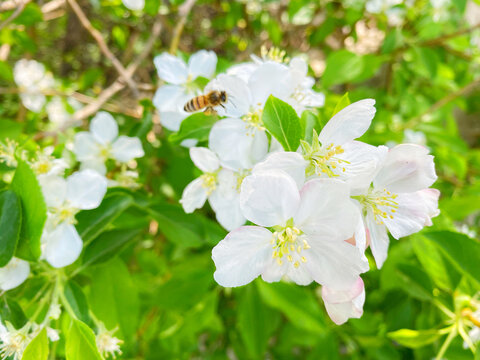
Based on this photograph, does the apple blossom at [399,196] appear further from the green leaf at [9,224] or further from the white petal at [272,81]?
the green leaf at [9,224]

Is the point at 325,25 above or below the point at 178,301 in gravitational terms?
above

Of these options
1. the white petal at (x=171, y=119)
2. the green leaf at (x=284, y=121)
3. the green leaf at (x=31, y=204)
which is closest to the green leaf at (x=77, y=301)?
the green leaf at (x=31, y=204)

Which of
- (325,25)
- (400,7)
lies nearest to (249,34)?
(325,25)

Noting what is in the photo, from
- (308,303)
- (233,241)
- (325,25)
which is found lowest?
(308,303)

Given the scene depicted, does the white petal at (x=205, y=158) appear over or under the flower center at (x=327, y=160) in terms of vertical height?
under

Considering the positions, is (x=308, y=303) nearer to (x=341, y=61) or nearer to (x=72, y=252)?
(x=72, y=252)

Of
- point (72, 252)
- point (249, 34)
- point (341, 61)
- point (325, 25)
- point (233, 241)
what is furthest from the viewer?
point (249, 34)

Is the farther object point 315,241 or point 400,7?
point 400,7
